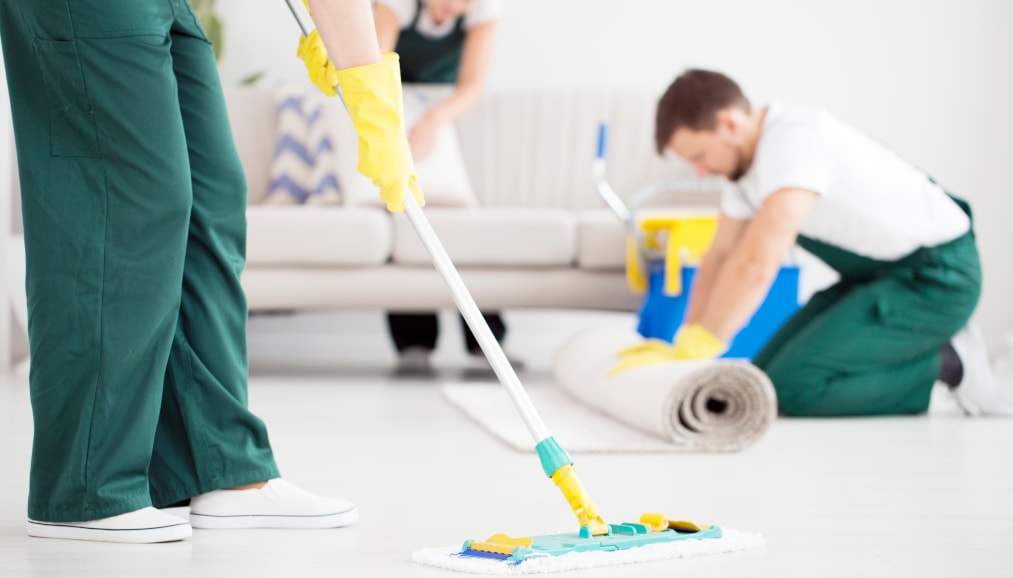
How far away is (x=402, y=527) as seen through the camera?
1.39 m

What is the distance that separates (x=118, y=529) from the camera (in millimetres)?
1268

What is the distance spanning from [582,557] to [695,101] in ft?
4.77

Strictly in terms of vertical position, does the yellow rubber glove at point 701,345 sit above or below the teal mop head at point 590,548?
below

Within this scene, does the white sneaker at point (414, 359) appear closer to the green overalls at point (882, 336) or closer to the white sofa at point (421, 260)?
the white sofa at point (421, 260)

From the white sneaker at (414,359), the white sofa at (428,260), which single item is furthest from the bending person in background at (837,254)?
the white sneaker at (414,359)

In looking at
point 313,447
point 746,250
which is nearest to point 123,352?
point 313,447

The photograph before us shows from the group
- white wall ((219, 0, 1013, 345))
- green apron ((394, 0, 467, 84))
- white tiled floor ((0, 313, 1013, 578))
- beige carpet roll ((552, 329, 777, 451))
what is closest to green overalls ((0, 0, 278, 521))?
white tiled floor ((0, 313, 1013, 578))

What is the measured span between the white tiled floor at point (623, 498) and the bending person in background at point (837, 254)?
0.33 ft

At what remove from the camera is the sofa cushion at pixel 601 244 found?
131 inches

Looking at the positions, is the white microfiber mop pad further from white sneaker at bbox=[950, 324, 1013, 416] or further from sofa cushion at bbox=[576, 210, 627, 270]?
sofa cushion at bbox=[576, 210, 627, 270]

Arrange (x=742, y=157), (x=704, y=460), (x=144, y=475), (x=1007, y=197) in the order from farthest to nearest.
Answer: (x=1007, y=197), (x=742, y=157), (x=704, y=460), (x=144, y=475)

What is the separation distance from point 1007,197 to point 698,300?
2533 mm

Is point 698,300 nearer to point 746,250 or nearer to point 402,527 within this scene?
point 746,250

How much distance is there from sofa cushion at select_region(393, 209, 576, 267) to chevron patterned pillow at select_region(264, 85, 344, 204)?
1.70 feet
